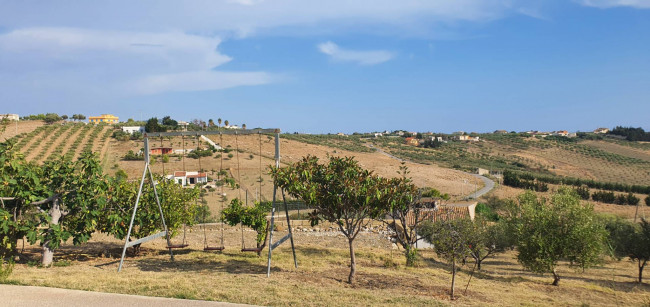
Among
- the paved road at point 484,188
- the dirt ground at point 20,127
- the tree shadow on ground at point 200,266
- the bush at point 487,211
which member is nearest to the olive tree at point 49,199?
the tree shadow on ground at point 200,266

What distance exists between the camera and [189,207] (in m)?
16.7

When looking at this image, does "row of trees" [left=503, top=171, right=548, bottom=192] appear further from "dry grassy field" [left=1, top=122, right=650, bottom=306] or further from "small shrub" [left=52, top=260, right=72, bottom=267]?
"small shrub" [left=52, top=260, right=72, bottom=267]

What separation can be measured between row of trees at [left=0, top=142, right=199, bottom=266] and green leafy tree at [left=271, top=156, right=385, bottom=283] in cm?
570

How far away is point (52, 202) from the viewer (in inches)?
529

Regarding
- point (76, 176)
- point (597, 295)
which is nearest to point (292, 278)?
point (76, 176)

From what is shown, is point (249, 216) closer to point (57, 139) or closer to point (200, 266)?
point (200, 266)

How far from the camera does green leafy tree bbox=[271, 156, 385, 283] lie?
38.4 ft

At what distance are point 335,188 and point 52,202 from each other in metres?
8.56

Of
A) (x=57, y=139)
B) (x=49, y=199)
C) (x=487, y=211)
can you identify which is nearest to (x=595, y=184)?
(x=487, y=211)

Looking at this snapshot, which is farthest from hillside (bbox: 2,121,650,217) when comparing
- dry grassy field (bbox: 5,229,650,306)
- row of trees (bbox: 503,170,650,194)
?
row of trees (bbox: 503,170,650,194)

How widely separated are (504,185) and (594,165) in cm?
4316

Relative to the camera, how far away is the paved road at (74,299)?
876cm

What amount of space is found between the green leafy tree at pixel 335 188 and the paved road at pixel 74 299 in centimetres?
391

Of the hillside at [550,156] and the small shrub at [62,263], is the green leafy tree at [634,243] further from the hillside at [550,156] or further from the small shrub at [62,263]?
the hillside at [550,156]
